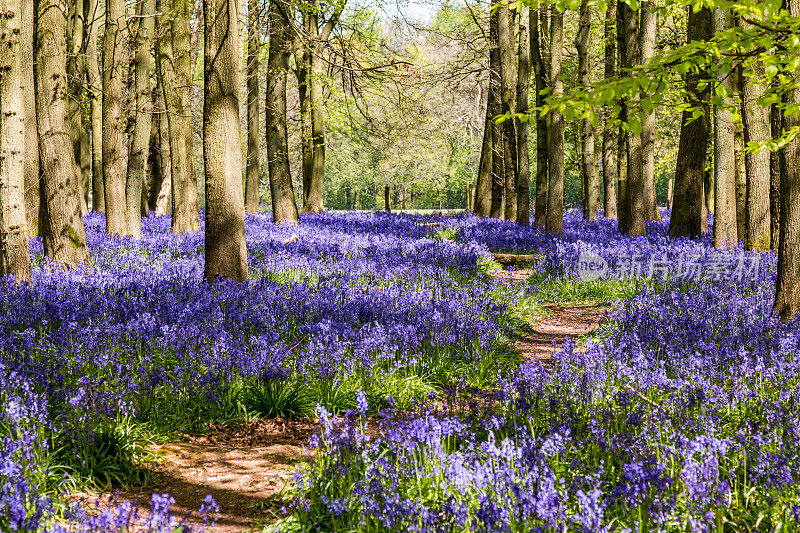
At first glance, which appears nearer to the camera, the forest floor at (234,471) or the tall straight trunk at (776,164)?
the forest floor at (234,471)

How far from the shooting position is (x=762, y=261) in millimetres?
9281

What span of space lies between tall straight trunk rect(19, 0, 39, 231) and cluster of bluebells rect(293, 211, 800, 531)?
6.65 metres

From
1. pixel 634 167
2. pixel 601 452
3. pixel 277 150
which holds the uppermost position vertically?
pixel 277 150

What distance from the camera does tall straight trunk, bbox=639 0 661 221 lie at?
13.3 meters

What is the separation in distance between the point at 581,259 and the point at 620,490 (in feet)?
26.6

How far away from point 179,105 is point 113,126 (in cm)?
270

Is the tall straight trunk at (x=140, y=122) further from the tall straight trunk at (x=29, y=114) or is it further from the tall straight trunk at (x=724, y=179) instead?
the tall straight trunk at (x=724, y=179)

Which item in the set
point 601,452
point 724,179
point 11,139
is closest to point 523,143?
point 724,179

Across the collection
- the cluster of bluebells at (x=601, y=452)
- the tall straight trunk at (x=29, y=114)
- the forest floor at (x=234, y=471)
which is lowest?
the forest floor at (x=234, y=471)

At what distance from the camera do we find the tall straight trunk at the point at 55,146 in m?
8.83

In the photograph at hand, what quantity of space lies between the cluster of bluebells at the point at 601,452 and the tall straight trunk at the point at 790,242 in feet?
3.08

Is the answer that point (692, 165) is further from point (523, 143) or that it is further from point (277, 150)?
point (277, 150)

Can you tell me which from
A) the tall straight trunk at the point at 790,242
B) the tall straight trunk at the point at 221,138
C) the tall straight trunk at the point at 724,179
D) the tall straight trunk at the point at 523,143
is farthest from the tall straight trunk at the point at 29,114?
the tall straight trunk at the point at 523,143

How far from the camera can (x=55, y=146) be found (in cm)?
889
